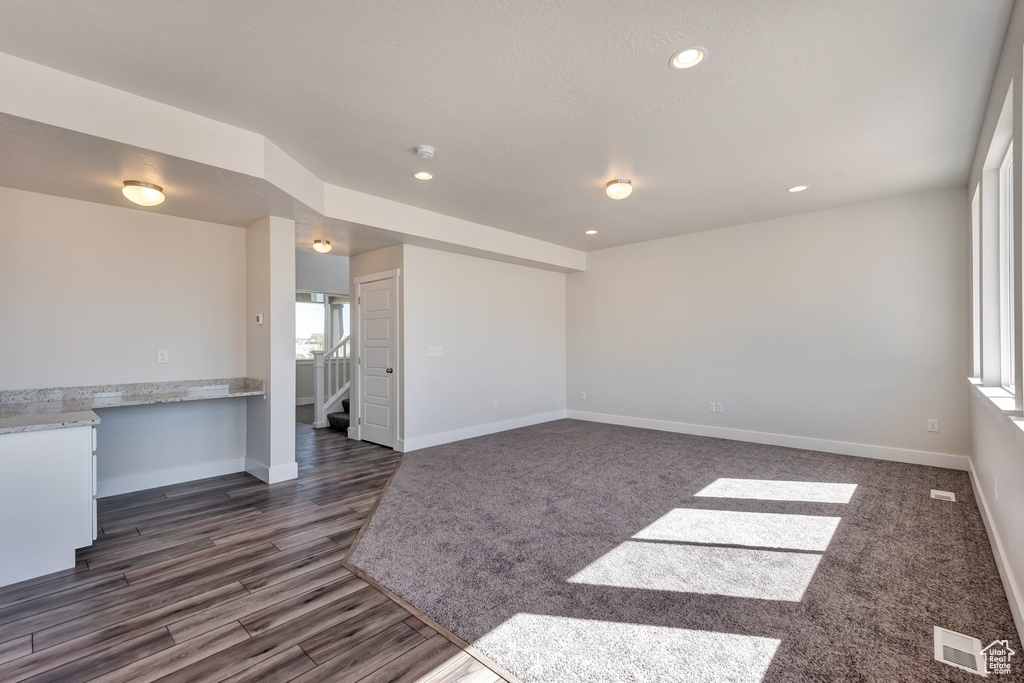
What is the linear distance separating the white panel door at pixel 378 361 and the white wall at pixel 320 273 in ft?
11.6

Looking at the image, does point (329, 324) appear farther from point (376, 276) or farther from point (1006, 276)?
point (1006, 276)

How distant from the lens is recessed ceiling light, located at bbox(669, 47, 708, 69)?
2277 mm

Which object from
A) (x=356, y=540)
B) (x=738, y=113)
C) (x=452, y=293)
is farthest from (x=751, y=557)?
(x=452, y=293)

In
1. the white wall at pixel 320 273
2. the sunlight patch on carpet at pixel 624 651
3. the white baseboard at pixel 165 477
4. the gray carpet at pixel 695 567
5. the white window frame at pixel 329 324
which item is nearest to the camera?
the sunlight patch on carpet at pixel 624 651

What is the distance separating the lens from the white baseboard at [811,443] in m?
4.44

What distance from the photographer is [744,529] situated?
10.0 feet

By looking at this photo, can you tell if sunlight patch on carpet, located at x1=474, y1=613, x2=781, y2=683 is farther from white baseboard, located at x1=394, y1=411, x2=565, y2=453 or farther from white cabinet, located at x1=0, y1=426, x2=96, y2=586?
white baseboard, located at x1=394, y1=411, x2=565, y2=453

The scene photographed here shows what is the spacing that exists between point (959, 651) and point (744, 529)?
1.25 m

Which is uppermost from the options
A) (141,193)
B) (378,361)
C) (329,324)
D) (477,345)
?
(141,193)

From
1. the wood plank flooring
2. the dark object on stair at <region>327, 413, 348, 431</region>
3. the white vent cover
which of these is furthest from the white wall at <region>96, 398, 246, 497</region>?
the white vent cover

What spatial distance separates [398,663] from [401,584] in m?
0.61

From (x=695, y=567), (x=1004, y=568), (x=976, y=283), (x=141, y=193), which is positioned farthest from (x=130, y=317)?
(x=976, y=283)

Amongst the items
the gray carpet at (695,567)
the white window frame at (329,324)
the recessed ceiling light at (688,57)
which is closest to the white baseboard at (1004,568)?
the gray carpet at (695,567)

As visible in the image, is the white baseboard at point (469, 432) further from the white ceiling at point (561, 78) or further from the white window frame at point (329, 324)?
the white window frame at point (329, 324)
